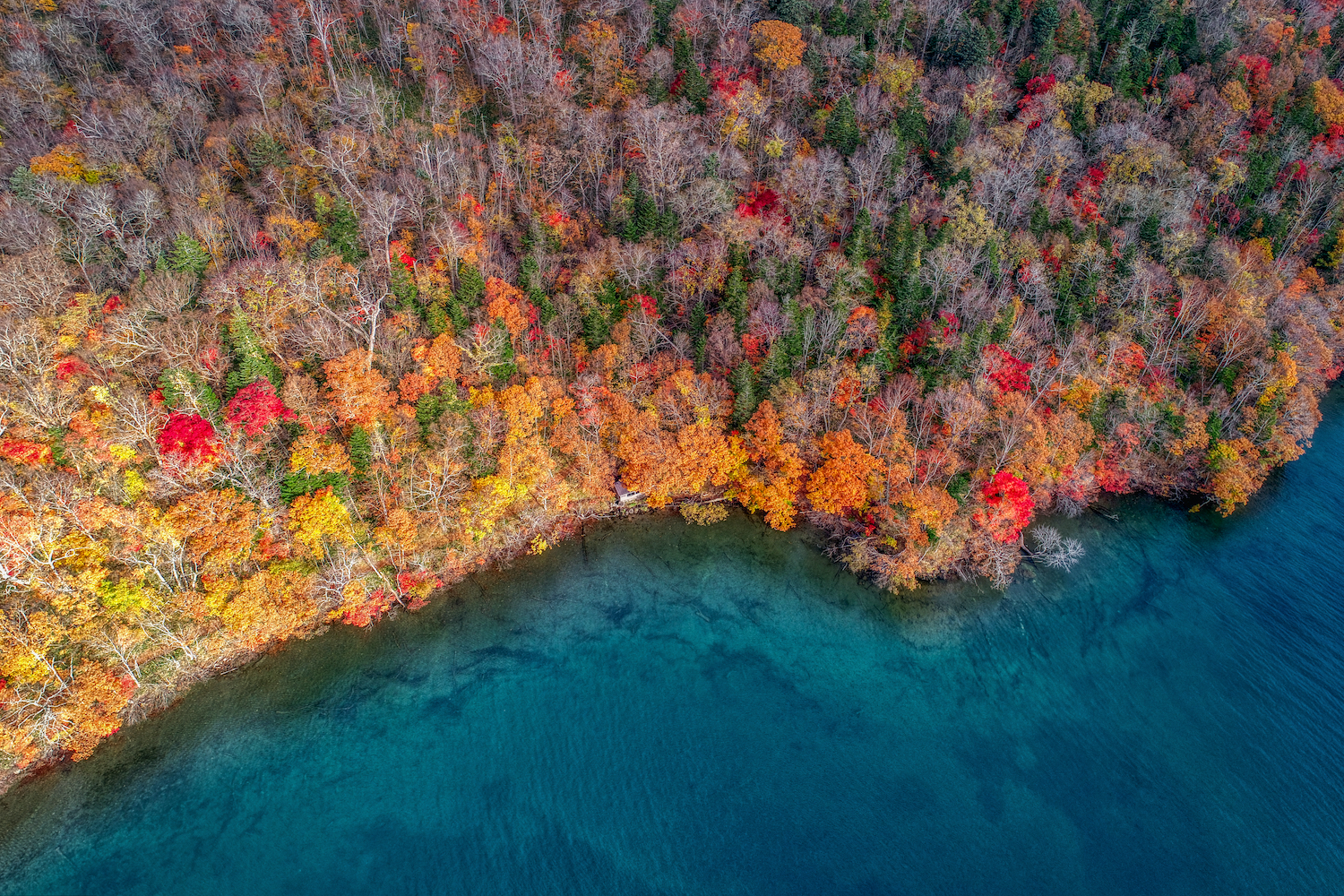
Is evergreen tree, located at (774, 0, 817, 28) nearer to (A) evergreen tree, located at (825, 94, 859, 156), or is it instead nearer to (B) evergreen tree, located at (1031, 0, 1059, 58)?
(A) evergreen tree, located at (825, 94, 859, 156)

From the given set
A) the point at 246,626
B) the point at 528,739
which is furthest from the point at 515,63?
the point at 528,739

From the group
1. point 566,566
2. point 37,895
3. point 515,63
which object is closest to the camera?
point 37,895

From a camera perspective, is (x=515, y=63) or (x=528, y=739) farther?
(x=515, y=63)

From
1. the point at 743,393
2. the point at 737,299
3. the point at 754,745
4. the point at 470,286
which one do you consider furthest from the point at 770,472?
the point at 470,286

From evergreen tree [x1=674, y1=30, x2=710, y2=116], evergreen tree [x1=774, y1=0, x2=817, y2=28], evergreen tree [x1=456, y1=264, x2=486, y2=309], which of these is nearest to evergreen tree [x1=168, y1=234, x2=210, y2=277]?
evergreen tree [x1=456, y1=264, x2=486, y2=309]

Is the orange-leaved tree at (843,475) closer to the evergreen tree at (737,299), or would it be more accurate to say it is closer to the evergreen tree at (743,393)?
the evergreen tree at (743,393)

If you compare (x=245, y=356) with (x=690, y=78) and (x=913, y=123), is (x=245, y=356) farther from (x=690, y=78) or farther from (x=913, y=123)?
(x=913, y=123)

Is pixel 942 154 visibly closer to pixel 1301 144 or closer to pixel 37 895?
pixel 1301 144
